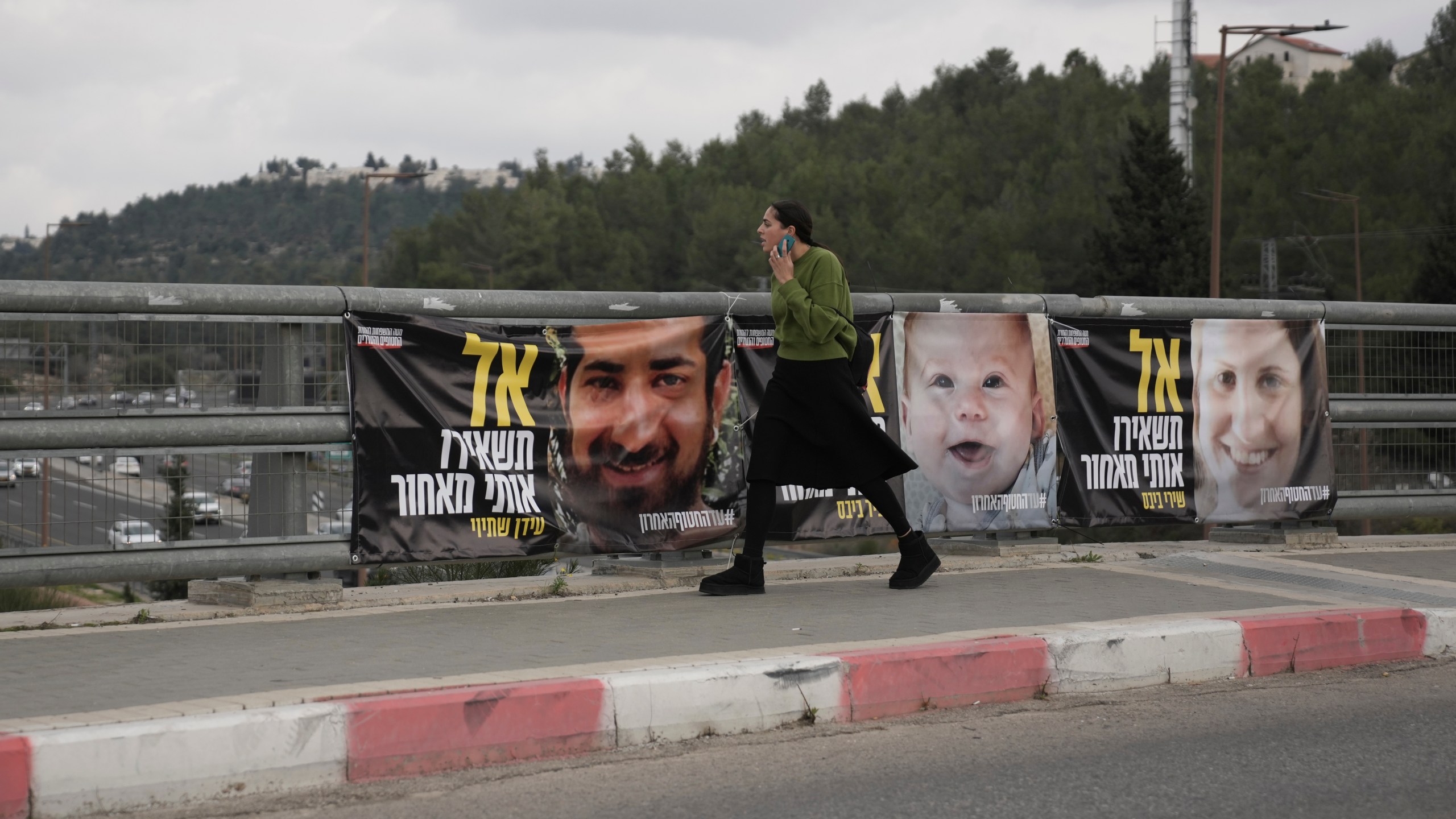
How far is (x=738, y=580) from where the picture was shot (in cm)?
714

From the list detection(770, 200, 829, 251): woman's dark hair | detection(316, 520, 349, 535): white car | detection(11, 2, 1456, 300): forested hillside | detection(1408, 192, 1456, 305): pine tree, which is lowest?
detection(316, 520, 349, 535): white car

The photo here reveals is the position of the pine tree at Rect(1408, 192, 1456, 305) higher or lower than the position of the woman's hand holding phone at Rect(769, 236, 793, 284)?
higher

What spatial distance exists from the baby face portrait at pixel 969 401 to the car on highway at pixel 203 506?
3.71m

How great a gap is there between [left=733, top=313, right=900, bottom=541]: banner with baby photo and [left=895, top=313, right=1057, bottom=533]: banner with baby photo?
101mm

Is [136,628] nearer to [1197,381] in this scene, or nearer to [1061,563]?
[1061,563]

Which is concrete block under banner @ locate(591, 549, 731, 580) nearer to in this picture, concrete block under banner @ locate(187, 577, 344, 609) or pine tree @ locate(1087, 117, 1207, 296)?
concrete block under banner @ locate(187, 577, 344, 609)

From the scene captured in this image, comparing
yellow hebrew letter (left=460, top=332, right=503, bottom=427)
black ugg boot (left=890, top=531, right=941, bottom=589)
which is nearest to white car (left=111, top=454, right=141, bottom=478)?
yellow hebrew letter (left=460, top=332, right=503, bottom=427)

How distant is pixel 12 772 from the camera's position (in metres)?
3.84

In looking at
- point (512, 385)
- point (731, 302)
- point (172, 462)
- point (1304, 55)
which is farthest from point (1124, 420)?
point (1304, 55)

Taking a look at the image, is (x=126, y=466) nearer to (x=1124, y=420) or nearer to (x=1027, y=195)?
(x=1124, y=420)

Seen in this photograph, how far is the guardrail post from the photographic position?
6.67m

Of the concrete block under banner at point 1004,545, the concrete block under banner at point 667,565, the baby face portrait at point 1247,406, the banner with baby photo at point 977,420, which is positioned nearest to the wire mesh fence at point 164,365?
the concrete block under banner at point 667,565

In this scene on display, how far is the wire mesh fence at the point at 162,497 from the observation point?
6.09m

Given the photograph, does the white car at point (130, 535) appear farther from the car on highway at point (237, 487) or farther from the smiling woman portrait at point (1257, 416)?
the smiling woman portrait at point (1257, 416)
